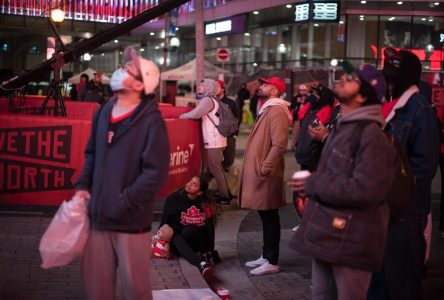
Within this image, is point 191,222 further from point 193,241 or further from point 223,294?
point 223,294

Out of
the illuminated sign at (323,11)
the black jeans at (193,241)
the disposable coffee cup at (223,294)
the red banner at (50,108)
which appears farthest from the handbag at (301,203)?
the illuminated sign at (323,11)

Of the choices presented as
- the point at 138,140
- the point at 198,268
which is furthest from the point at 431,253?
the point at 138,140

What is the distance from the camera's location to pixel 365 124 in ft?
13.7

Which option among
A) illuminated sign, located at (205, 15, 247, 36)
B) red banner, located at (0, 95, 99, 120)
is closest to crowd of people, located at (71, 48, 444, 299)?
red banner, located at (0, 95, 99, 120)

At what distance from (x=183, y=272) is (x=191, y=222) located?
2.04 ft

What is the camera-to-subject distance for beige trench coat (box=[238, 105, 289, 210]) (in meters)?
7.07

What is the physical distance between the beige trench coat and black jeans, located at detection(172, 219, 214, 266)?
0.50m

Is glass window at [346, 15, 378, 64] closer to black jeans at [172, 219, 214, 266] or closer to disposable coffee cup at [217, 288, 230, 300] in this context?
black jeans at [172, 219, 214, 266]

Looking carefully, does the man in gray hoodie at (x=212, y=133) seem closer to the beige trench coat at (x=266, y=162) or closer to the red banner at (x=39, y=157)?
the red banner at (x=39, y=157)

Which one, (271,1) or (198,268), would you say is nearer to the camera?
(198,268)

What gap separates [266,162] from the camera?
705cm

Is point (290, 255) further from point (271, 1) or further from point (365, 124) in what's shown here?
point (271, 1)

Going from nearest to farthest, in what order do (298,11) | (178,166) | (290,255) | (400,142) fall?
(400,142)
(290,255)
(178,166)
(298,11)

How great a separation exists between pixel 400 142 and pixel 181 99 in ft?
79.3
